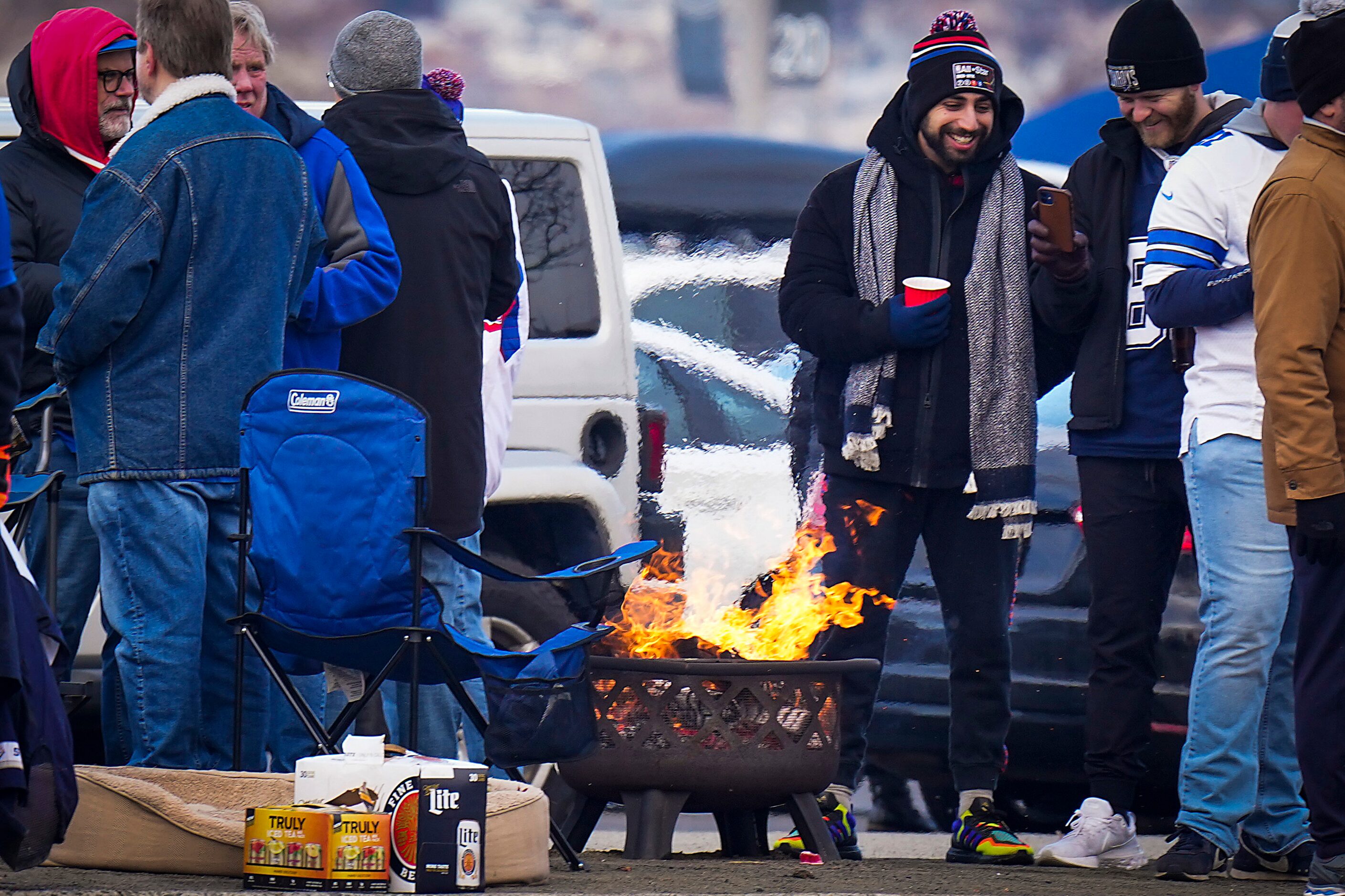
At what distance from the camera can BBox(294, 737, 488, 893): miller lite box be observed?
11.8ft

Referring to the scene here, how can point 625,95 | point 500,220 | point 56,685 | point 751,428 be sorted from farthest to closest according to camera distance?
1. point 625,95
2. point 751,428
3. point 500,220
4. point 56,685

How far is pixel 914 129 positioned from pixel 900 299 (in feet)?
1.67

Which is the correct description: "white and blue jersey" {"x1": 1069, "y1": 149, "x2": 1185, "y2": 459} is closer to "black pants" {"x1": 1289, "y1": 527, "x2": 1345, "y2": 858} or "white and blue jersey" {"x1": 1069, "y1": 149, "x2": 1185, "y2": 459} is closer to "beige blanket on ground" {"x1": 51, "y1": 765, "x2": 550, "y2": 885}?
"black pants" {"x1": 1289, "y1": 527, "x2": 1345, "y2": 858}

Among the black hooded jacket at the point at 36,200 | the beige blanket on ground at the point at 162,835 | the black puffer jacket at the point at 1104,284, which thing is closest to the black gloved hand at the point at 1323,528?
the black puffer jacket at the point at 1104,284

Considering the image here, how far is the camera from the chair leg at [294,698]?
4.03 metres

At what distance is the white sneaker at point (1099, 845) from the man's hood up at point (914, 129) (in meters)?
1.74

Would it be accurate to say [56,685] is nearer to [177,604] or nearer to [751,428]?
[177,604]

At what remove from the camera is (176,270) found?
4.14 metres

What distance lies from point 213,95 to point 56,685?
1445mm

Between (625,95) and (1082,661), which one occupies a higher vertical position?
(625,95)

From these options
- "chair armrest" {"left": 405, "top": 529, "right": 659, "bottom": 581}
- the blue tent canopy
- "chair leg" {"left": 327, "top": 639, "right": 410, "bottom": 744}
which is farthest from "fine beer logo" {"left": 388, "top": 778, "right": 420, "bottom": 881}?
the blue tent canopy

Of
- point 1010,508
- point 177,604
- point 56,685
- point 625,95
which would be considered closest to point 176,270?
point 177,604

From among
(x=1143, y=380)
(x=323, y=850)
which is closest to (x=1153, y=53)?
(x=1143, y=380)

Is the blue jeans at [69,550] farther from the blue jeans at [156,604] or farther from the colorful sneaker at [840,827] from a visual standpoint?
the colorful sneaker at [840,827]
